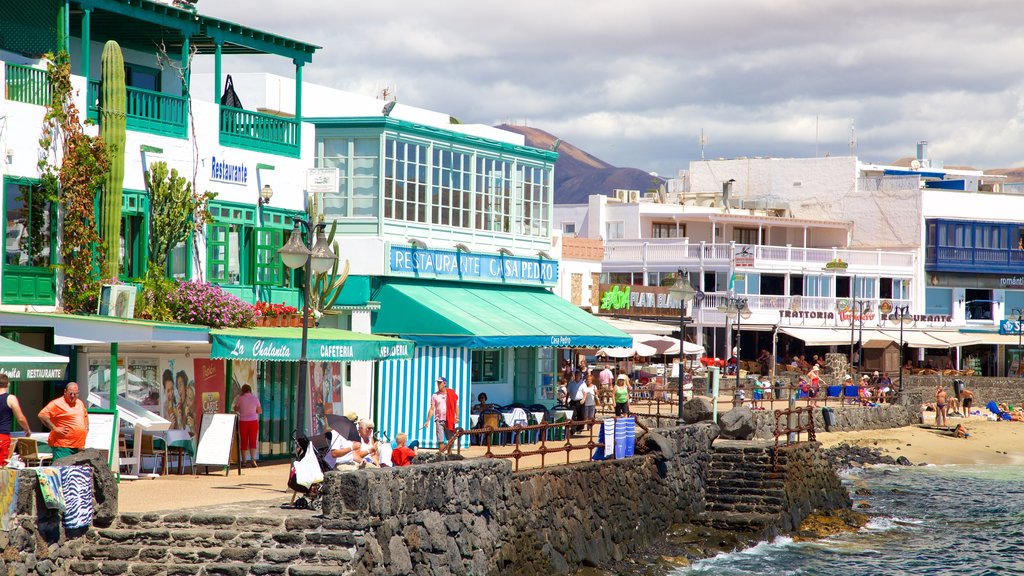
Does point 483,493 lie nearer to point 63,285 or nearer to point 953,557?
point 63,285

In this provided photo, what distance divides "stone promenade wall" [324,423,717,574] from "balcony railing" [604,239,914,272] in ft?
104

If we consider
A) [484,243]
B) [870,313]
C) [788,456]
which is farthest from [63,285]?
[870,313]

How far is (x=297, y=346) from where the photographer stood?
21.4m

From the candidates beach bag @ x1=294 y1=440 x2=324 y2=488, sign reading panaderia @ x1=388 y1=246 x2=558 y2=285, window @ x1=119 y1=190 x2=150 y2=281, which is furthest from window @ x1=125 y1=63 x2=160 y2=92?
beach bag @ x1=294 y1=440 x2=324 y2=488

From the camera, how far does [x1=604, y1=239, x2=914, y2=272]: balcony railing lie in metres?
59.8

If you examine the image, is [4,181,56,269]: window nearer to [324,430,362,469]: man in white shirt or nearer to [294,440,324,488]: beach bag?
[324,430,362,469]: man in white shirt

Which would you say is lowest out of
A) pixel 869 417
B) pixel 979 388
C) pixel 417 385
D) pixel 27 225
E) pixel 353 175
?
pixel 869 417

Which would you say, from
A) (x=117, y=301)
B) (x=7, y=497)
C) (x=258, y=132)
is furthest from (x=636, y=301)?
(x=7, y=497)

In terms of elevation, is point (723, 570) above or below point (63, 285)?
below

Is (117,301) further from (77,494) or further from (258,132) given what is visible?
(258,132)

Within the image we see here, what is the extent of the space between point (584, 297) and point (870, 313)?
16486 millimetres

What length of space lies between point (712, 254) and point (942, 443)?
15.5m

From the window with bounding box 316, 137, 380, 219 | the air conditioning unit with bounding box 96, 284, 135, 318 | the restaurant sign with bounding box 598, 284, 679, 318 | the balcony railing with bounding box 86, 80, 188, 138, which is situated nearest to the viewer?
the air conditioning unit with bounding box 96, 284, 135, 318

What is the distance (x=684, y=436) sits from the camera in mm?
27672
